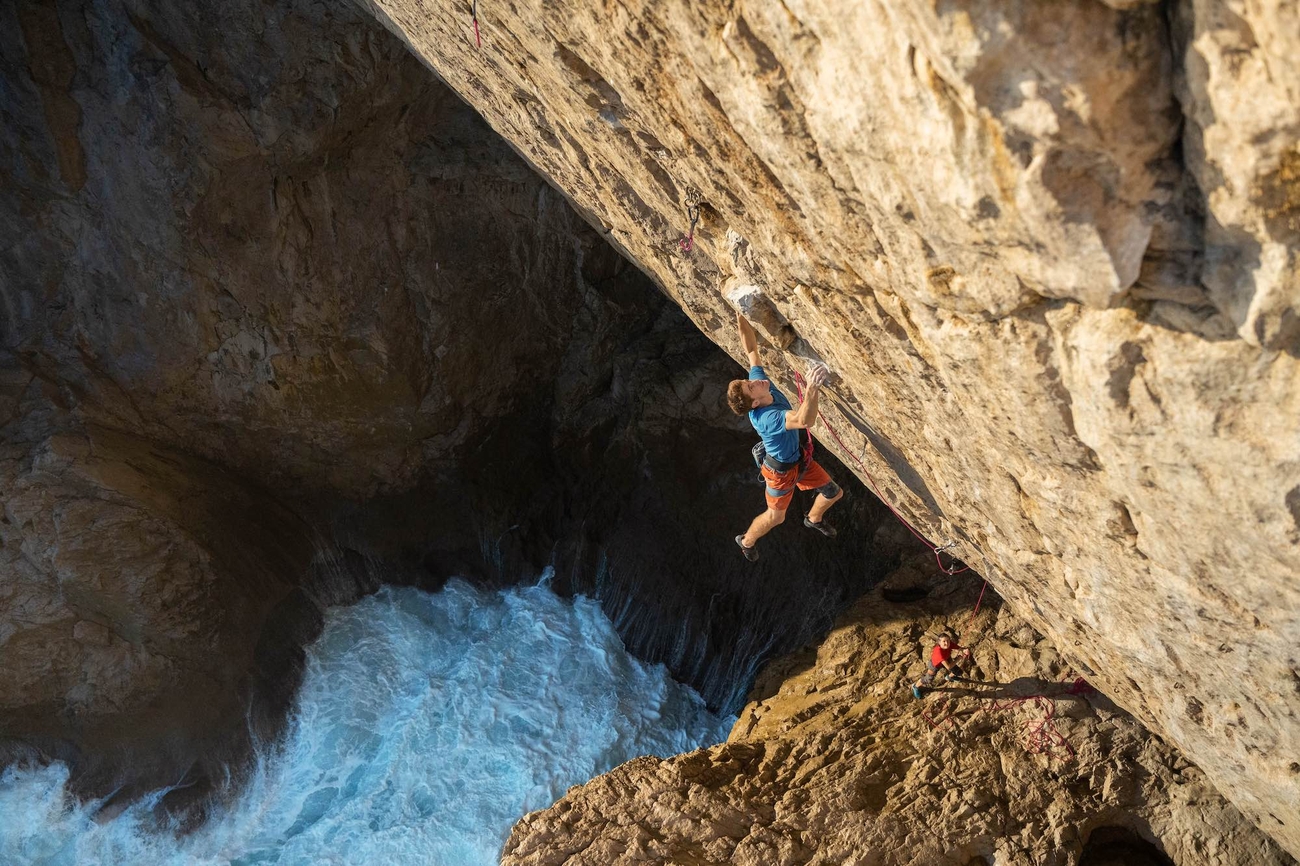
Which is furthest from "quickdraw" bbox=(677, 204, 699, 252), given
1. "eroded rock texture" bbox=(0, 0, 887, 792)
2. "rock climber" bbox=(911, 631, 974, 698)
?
"eroded rock texture" bbox=(0, 0, 887, 792)

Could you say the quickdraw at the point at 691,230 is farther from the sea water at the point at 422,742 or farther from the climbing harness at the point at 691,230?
the sea water at the point at 422,742

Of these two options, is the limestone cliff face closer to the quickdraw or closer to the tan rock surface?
the quickdraw

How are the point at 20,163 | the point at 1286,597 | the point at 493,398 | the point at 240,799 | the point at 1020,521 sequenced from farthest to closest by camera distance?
the point at 493,398 → the point at 240,799 → the point at 20,163 → the point at 1020,521 → the point at 1286,597

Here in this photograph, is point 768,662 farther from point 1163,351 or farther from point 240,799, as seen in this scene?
point 1163,351

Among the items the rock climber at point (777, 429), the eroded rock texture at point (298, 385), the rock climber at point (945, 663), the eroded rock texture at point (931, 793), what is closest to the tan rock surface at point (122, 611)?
the eroded rock texture at point (298, 385)

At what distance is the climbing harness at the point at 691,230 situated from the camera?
16.3 feet

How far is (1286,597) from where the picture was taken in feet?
10.9

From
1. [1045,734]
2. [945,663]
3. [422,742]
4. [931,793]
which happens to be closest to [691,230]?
[931,793]

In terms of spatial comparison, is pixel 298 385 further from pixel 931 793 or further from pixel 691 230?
pixel 931 793

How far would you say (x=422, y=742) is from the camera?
9.83 meters

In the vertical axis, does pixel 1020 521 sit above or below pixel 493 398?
above

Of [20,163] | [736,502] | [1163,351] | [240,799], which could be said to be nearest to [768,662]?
[736,502]

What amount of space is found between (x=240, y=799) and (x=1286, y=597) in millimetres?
9402

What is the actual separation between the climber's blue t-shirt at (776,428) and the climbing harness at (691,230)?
0.82m
